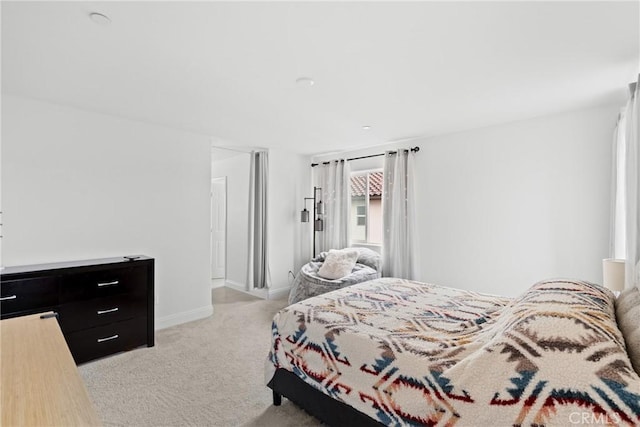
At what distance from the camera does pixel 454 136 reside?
3.90 meters

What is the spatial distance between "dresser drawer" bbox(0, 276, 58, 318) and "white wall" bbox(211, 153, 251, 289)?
2839 millimetres

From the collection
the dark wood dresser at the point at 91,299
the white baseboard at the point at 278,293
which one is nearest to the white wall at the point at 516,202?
the white baseboard at the point at 278,293

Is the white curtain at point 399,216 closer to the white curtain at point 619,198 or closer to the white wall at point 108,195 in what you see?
the white curtain at point 619,198

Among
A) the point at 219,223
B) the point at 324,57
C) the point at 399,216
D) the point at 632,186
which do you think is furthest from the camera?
the point at 219,223

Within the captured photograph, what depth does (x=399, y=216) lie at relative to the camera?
4.34m

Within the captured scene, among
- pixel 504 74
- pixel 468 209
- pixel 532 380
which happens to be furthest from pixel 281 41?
pixel 468 209

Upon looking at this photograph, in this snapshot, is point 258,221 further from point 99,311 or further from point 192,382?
point 192,382

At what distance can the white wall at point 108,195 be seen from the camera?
2.80 m

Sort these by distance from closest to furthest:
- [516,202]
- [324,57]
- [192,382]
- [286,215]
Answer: [324,57] → [192,382] → [516,202] → [286,215]

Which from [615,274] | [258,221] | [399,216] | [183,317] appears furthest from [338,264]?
[615,274]

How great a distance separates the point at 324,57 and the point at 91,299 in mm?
2947

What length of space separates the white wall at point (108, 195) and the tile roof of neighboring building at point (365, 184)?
235 cm

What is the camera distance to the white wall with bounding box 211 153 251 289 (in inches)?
214

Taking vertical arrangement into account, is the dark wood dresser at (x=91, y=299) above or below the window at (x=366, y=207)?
below
